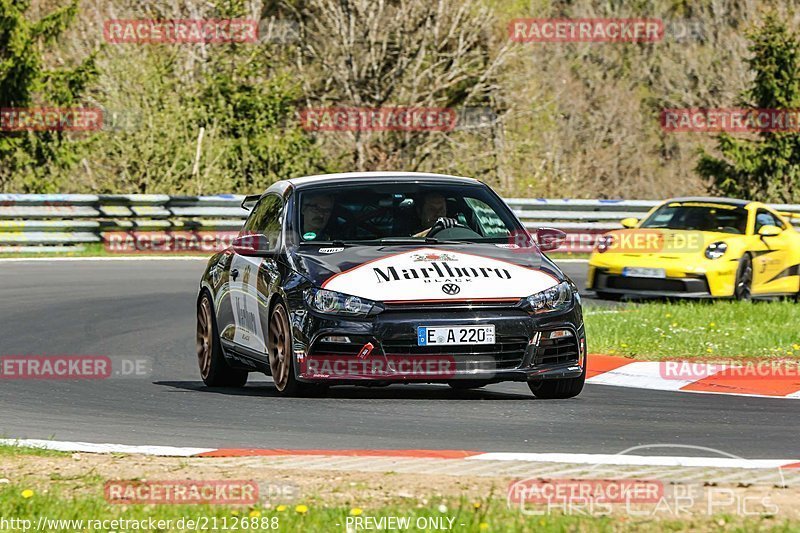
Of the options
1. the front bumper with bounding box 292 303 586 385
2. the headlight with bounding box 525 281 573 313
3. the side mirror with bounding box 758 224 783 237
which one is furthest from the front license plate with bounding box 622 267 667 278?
the front bumper with bounding box 292 303 586 385

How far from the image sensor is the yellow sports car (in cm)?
1788

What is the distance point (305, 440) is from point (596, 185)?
35.8 meters

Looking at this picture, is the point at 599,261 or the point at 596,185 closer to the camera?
the point at 599,261

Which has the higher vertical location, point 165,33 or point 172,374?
point 165,33

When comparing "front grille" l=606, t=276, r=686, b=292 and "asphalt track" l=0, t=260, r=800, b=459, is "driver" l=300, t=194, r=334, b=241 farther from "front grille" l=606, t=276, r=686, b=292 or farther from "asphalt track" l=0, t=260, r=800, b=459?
"front grille" l=606, t=276, r=686, b=292

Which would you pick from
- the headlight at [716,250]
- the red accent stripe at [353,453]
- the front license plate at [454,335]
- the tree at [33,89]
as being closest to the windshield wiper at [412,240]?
the front license plate at [454,335]

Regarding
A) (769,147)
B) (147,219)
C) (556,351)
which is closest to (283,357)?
(556,351)

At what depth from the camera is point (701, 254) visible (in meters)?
18.0

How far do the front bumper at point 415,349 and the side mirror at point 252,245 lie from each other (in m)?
0.89

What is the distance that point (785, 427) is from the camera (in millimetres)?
8711

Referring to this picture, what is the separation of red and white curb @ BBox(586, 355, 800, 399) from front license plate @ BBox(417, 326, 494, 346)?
249cm

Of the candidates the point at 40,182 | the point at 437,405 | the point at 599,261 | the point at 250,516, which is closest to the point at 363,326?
the point at 437,405

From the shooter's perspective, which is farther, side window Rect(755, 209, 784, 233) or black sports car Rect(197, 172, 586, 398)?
side window Rect(755, 209, 784, 233)

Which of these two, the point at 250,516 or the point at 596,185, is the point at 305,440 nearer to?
the point at 250,516
